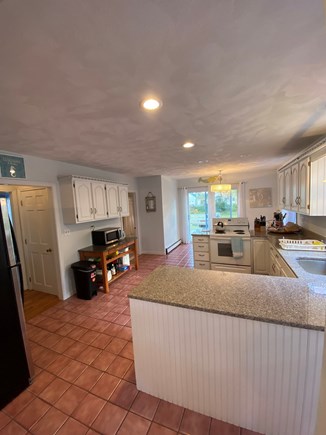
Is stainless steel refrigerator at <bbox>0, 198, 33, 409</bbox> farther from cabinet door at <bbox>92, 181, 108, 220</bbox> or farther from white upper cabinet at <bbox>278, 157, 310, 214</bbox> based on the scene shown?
white upper cabinet at <bbox>278, 157, 310, 214</bbox>

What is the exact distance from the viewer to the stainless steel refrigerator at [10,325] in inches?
64.3

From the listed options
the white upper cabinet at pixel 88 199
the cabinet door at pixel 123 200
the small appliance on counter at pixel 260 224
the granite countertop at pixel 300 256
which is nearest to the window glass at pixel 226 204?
the small appliance on counter at pixel 260 224

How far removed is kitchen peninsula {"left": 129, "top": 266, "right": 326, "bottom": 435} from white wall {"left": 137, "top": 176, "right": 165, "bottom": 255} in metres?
4.11

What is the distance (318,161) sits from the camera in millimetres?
2166

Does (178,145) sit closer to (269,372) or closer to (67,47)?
(67,47)

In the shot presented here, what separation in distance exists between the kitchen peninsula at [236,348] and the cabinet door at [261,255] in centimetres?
202

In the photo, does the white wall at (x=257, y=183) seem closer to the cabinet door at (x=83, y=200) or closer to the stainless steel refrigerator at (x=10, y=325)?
the cabinet door at (x=83, y=200)

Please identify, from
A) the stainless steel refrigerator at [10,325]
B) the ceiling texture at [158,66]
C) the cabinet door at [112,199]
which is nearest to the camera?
the ceiling texture at [158,66]

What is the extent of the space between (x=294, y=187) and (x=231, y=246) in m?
1.41

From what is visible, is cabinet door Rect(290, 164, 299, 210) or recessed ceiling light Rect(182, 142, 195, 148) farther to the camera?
cabinet door Rect(290, 164, 299, 210)

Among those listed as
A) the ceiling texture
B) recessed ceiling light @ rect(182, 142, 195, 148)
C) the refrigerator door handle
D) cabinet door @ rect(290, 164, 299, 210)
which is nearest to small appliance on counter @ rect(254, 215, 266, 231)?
cabinet door @ rect(290, 164, 299, 210)

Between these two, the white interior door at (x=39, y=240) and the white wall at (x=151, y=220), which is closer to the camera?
the white interior door at (x=39, y=240)

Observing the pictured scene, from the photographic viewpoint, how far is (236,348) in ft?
4.09

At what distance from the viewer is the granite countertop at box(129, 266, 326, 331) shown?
115 centimetres
